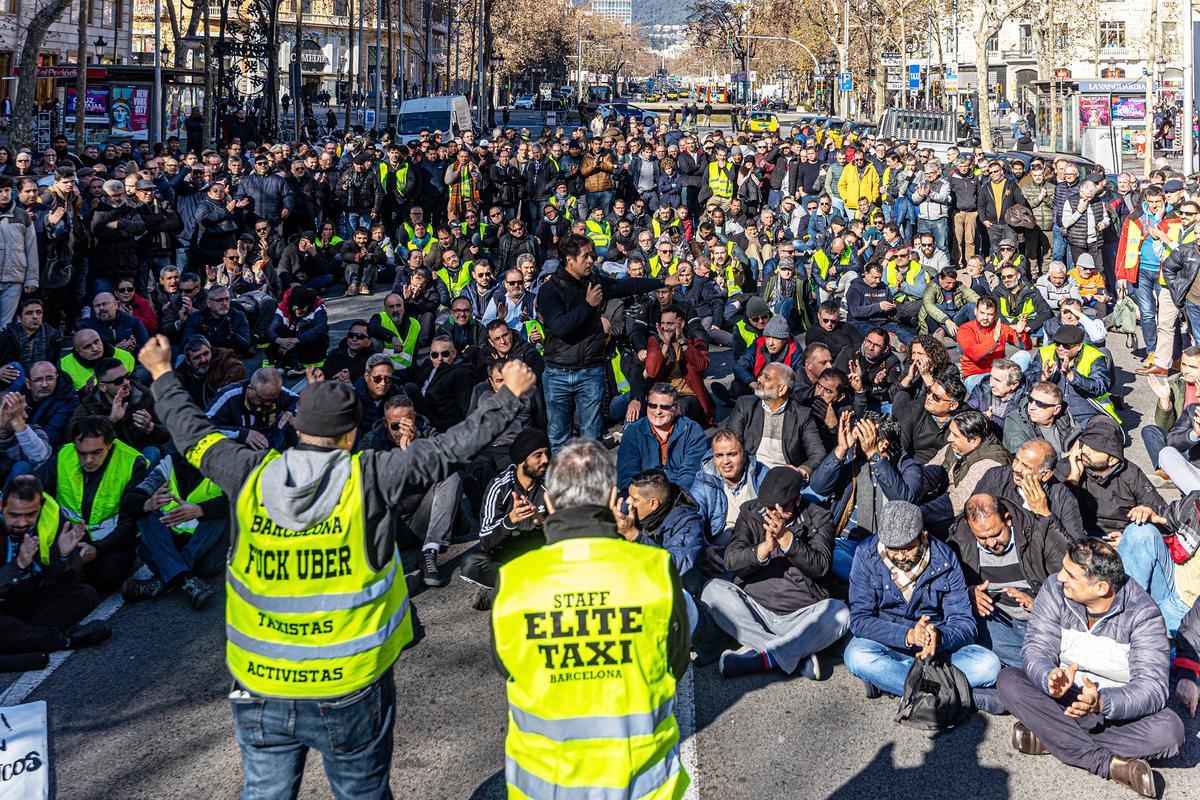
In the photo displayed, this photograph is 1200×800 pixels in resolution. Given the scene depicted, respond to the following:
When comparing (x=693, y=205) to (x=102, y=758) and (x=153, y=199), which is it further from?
(x=102, y=758)

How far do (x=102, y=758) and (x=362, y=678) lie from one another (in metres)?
2.23

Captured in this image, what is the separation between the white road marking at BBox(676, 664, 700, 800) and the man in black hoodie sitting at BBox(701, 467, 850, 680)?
231 mm

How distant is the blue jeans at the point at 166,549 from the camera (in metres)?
7.66

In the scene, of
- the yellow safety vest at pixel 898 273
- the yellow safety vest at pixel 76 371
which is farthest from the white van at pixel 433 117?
the yellow safety vest at pixel 76 371

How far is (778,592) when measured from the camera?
6742mm

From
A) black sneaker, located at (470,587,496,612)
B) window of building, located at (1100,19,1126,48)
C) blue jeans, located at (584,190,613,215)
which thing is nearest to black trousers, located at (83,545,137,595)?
black sneaker, located at (470,587,496,612)

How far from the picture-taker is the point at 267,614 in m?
4.09

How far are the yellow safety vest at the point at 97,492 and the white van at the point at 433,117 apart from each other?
2894cm

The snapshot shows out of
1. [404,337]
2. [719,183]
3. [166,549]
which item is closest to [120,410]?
[166,549]

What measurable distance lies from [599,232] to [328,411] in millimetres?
14552

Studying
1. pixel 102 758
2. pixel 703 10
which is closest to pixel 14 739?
pixel 102 758

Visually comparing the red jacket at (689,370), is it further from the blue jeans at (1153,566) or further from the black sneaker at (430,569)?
the blue jeans at (1153,566)

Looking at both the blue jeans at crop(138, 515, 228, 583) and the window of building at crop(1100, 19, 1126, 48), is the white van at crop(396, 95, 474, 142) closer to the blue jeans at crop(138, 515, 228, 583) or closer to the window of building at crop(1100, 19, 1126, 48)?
the blue jeans at crop(138, 515, 228, 583)

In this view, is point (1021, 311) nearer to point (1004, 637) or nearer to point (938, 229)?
point (938, 229)
